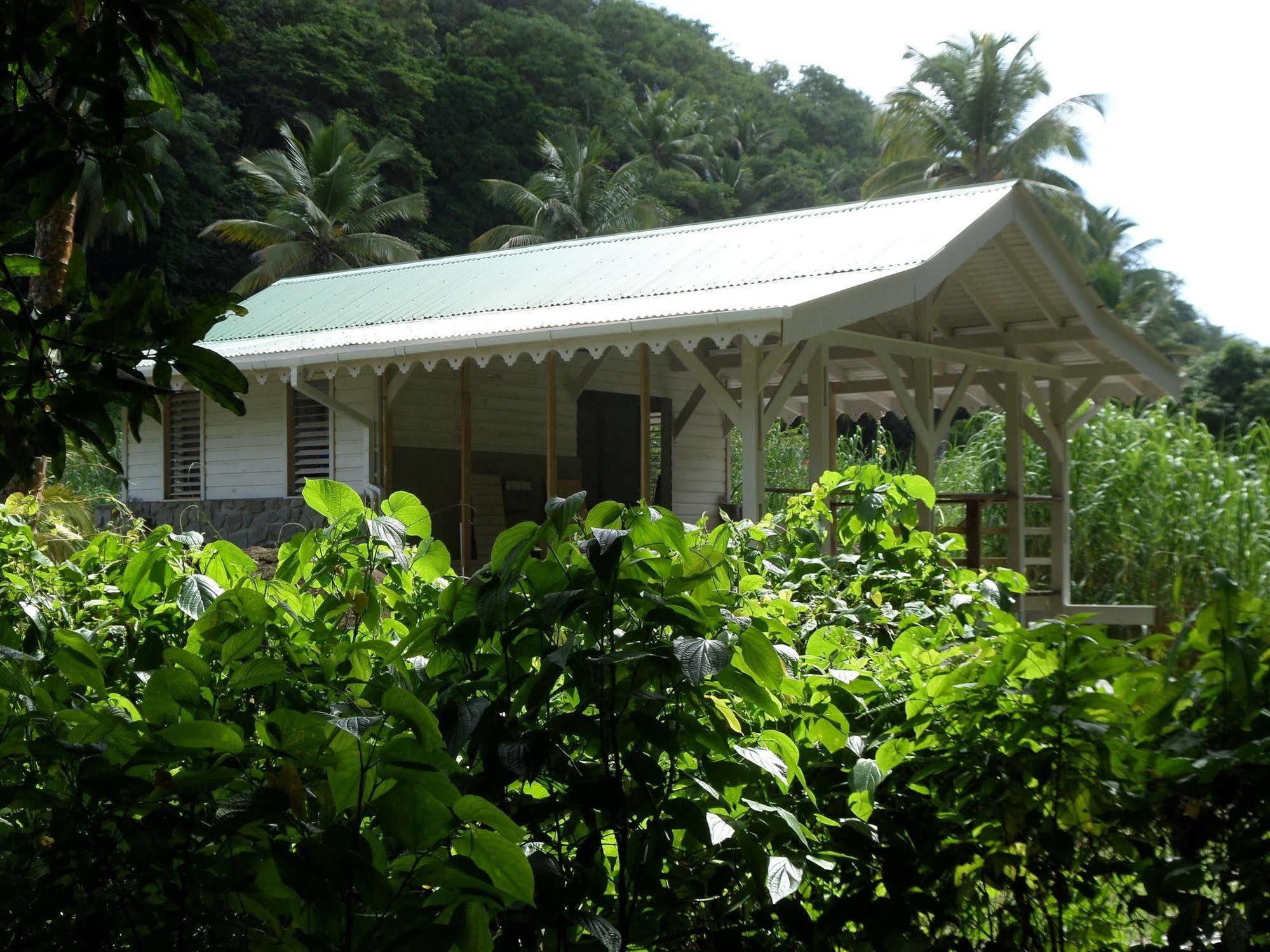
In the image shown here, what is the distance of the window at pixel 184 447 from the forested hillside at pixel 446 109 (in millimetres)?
16753

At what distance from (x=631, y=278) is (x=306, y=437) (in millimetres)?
4418

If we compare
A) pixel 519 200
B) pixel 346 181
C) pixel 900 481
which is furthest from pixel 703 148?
pixel 900 481

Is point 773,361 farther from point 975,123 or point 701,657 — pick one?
point 975,123

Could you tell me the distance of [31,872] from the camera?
1720mm

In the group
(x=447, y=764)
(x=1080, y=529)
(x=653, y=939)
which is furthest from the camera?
(x=1080, y=529)

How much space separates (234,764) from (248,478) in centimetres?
1442

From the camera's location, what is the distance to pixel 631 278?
12.9m

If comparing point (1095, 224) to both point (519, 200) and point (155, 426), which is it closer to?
point (519, 200)

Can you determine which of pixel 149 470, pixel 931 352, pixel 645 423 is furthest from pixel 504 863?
pixel 149 470

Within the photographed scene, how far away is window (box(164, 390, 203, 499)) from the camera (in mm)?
16062

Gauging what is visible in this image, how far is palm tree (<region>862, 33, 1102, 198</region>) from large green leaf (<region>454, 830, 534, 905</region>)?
43441 millimetres

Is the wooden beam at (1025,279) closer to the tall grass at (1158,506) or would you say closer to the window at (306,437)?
the tall grass at (1158,506)

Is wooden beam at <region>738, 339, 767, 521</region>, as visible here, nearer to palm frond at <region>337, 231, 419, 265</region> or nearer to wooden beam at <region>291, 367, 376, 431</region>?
wooden beam at <region>291, 367, 376, 431</region>

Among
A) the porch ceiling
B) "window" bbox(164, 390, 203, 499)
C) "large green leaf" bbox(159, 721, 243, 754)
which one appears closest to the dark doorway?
the porch ceiling
